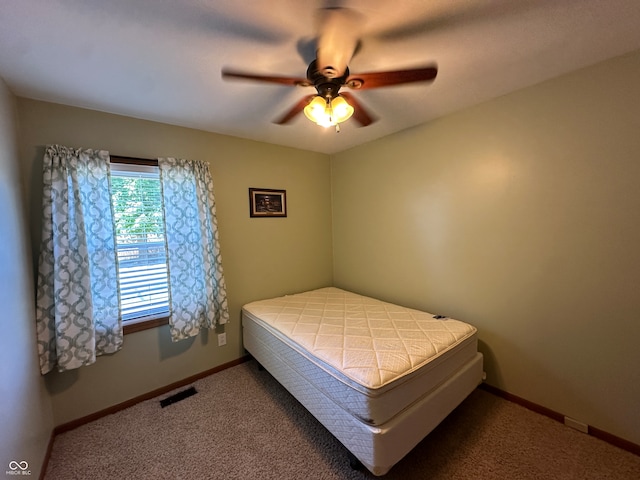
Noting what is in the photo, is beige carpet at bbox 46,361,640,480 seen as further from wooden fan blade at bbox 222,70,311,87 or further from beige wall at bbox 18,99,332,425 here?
wooden fan blade at bbox 222,70,311,87

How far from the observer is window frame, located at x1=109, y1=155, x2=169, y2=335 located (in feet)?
6.54

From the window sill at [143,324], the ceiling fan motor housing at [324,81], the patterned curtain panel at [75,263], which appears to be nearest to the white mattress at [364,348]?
the window sill at [143,324]

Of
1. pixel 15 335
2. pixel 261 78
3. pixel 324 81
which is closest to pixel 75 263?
pixel 15 335

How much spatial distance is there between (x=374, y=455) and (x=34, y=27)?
8.28ft

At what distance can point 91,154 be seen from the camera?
183cm

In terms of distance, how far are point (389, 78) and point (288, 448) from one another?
7.28 ft

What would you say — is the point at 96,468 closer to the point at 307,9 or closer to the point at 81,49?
the point at 81,49

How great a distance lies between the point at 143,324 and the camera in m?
2.10

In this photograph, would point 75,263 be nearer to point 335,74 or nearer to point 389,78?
point 335,74

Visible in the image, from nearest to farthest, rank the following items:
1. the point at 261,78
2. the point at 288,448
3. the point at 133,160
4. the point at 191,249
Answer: the point at 261,78
the point at 288,448
the point at 133,160
the point at 191,249

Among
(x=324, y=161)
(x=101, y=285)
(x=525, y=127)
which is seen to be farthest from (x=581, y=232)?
(x=101, y=285)

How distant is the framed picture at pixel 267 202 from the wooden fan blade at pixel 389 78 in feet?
5.36

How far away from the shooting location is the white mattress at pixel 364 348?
1358mm

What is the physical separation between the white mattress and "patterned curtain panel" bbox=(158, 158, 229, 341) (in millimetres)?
415
